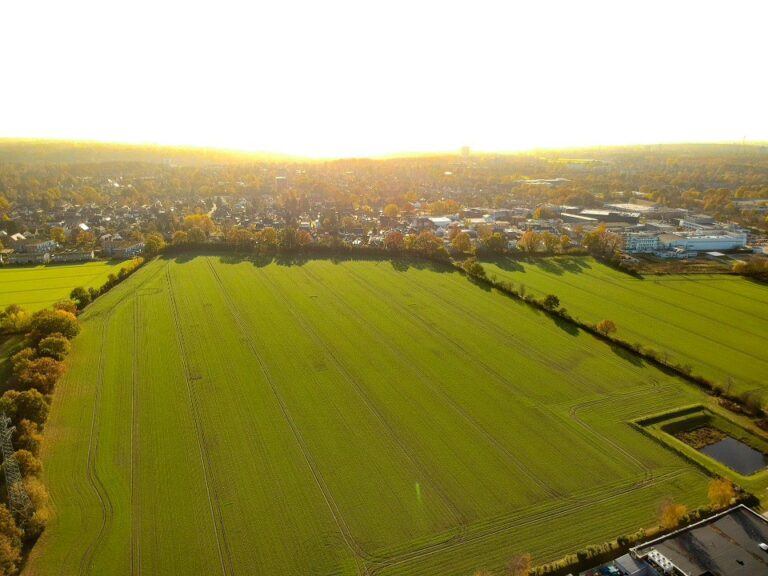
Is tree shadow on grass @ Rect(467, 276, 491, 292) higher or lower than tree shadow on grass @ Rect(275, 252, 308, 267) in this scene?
lower

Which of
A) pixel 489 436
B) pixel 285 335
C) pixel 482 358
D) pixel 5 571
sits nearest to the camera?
pixel 5 571

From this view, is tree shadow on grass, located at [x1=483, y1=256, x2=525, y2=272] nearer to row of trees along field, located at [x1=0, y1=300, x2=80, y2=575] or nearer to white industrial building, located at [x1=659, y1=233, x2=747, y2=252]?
white industrial building, located at [x1=659, y1=233, x2=747, y2=252]

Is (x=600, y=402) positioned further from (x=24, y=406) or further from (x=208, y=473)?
(x=24, y=406)

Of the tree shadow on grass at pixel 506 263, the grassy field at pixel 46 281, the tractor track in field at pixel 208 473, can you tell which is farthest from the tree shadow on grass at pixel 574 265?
the grassy field at pixel 46 281

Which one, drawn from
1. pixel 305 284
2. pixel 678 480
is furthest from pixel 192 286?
pixel 678 480

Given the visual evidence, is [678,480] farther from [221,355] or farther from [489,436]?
[221,355]

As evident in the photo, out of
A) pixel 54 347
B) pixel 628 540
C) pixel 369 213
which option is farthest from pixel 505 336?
pixel 369 213

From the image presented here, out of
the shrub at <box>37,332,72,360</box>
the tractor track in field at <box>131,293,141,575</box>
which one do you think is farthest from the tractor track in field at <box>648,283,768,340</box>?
the shrub at <box>37,332,72,360</box>
